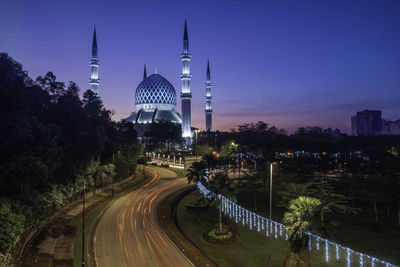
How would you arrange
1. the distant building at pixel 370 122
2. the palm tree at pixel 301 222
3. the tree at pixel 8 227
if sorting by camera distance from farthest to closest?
the distant building at pixel 370 122 → the tree at pixel 8 227 → the palm tree at pixel 301 222

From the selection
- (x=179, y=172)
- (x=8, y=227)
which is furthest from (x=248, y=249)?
(x=179, y=172)

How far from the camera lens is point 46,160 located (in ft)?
82.9

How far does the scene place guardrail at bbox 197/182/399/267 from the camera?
59.6ft

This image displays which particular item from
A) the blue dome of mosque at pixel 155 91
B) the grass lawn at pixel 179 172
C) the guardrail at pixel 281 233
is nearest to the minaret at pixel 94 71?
the blue dome of mosque at pixel 155 91

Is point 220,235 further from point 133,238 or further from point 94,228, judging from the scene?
point 94,228

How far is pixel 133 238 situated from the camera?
23547mm

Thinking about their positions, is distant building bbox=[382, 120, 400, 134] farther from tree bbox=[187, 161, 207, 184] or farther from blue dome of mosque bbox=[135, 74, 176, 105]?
tree bbox=[187, 161, 207, 184]

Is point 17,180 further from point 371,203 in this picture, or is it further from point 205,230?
point 371,203

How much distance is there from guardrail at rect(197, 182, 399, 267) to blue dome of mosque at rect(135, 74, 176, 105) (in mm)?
71541

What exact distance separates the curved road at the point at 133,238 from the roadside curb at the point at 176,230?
0.44 meters

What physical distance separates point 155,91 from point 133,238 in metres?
85.7

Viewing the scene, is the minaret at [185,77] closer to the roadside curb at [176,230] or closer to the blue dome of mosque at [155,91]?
the blue dome of mosque at [155,91]

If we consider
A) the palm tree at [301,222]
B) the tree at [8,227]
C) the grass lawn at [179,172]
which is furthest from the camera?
the grass lawn at [179,172]

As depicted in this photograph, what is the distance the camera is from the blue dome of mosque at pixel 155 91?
104m
